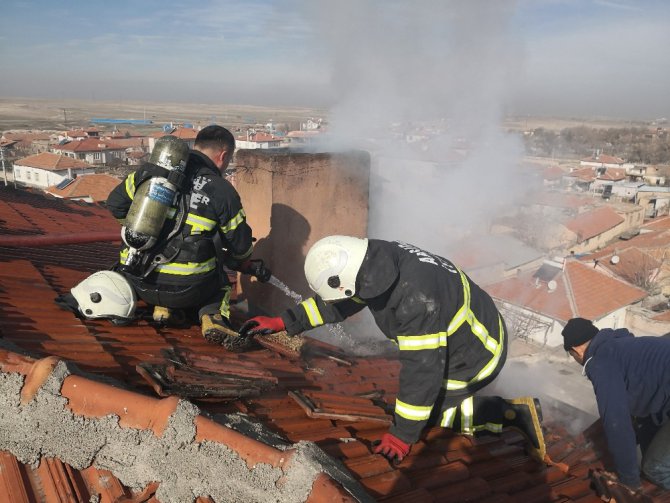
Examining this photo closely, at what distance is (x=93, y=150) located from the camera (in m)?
48.5

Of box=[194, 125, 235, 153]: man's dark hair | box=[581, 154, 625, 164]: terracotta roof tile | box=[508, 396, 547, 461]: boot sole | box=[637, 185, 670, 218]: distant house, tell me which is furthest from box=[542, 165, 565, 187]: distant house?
box=[194, 125, 235, 153]: man's dark hair

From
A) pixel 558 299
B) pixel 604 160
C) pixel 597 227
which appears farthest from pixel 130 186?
pixel 604 160

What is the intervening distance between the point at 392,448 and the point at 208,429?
924mm

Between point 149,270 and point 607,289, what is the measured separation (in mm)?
19753

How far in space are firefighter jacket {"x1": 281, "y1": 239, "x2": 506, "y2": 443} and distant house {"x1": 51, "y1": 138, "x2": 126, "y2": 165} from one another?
2016 inches

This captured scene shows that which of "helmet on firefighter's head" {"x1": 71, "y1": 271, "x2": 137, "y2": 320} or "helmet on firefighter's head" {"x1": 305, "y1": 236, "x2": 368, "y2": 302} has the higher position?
"helmet on firefighter's head" {"x1": 305, "y1": 236, "x2": 368, "y2": 302}

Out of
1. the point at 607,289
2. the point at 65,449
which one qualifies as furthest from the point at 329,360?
the point at 607,289

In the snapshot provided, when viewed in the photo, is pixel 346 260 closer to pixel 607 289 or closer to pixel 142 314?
pixel 142 314

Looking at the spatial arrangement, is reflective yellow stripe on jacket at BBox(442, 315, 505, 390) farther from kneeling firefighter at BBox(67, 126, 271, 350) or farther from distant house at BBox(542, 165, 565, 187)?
distant house at BBox(542, 165, 565, 187)

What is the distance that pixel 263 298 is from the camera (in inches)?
178

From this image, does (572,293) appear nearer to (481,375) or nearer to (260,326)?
(481,375)

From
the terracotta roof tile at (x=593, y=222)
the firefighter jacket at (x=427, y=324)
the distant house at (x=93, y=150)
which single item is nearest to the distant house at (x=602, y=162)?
the terracotta roof tile at (x=593, y=222)

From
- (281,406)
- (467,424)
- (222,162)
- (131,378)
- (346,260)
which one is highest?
(222,162)

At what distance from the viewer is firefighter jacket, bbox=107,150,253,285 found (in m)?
2.98
